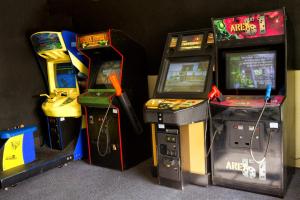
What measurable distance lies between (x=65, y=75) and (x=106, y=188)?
6.42ft

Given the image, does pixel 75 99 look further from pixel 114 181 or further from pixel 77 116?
pixel 114 181

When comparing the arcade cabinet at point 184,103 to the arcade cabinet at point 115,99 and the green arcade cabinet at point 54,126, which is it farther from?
the green arcade cabinet at point 54,126

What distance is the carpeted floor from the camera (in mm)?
2988

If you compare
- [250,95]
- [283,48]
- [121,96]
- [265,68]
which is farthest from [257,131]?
[121,96]

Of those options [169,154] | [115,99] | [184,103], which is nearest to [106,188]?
[169,154]

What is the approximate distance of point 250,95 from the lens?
292 cm

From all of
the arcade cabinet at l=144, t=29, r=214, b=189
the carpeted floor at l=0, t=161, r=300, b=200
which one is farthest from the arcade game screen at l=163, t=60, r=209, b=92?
the carpeted floor at l=0, t=161, r=300, b=200

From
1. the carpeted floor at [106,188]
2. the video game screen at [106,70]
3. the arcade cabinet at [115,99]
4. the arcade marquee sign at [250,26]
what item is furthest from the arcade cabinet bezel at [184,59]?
the carpeted floor at [106,188]

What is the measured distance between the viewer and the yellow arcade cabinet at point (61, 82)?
413 cm

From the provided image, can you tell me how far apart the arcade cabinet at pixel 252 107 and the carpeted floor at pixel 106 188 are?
17 cm

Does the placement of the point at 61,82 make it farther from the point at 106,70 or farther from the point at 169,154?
the point at 169,154

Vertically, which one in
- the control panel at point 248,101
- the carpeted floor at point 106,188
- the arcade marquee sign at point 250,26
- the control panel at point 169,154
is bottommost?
the carpeted floor at point 106,188

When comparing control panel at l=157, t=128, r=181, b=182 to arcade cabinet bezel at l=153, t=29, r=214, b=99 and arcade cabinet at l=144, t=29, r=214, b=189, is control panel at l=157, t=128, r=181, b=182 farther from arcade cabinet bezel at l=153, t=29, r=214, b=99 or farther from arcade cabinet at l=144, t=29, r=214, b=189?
arcade cabinet bezel at l=153, t=29, r=214, b=99

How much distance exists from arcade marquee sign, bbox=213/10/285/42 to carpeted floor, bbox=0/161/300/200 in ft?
5.02
